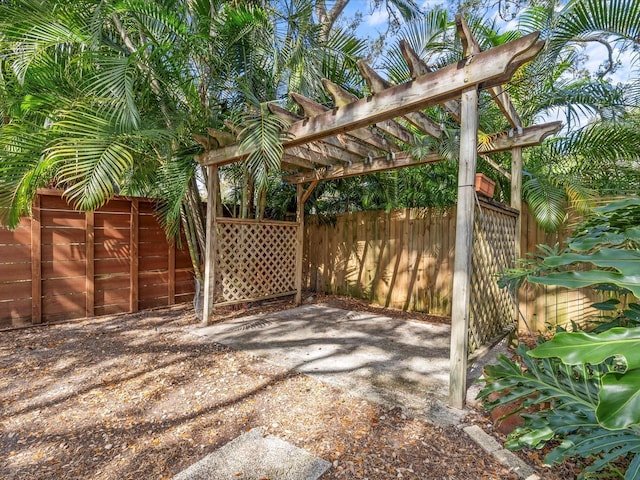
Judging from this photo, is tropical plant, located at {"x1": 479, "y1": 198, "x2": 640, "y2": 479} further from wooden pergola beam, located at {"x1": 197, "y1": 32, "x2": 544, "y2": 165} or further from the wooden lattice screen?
wooden pergola beam, located at {"x1": 197, "y1": 32, "x2": 544, "y2": 165}

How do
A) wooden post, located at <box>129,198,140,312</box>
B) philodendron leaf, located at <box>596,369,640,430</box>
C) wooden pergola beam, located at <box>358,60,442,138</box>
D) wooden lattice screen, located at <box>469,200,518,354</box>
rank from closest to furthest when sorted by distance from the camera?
philodendron leaf, located at <box>596,369,640,430</box>, wooden pergola beam, located at <box>358,60,442,138</box>, wooden lattice screen, located at <box>469,200,518,354</box>, wooden post, located at <box>129,198,140,312</box>

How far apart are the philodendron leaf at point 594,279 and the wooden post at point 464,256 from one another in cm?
115

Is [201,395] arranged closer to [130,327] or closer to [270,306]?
[130,327]

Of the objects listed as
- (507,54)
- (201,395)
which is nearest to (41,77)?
(201,395)

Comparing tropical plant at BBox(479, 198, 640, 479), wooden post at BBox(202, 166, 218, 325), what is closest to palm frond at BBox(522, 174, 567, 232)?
tropical plant at BBox(479, 198, 640, 479)

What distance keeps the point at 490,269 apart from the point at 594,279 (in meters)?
2.06

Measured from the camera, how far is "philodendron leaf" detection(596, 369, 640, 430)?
576mm

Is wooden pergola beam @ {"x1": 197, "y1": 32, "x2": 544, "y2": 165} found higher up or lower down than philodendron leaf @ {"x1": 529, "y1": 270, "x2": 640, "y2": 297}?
higher up

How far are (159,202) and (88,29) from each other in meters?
2.06

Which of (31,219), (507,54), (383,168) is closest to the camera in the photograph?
(507,54)

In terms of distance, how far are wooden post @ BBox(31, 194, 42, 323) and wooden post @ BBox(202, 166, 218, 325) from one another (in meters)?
1.84

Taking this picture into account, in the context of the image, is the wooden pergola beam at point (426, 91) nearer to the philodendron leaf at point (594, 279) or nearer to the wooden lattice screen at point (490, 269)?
the wooden lattice screen at point (490, 269)

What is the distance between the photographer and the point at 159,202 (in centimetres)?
448

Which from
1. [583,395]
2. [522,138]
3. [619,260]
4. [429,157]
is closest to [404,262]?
[429,157]
